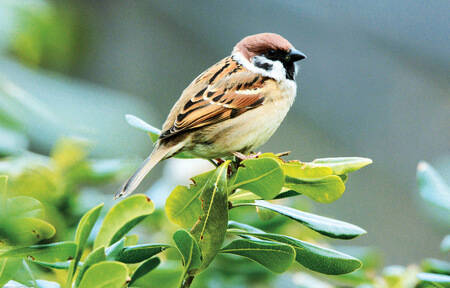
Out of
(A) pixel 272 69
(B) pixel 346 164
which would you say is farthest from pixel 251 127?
(B) pixel 346 164

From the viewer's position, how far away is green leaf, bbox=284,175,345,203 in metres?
1.04

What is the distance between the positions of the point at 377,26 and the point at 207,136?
3.40 metres

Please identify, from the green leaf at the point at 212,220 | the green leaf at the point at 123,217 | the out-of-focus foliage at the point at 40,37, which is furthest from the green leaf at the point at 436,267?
the out-of-focus foliage at the point at 40,37

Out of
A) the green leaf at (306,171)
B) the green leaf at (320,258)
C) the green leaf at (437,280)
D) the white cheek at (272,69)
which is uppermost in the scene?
the white cheek at (272,69)

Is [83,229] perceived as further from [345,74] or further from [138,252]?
[345,74]

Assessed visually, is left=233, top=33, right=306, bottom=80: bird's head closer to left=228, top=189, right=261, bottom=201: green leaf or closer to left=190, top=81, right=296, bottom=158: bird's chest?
left=190, top=81, right=296, bottom=158: bird's chest

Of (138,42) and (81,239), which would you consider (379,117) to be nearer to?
(138,42)

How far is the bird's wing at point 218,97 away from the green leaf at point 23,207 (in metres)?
0.84

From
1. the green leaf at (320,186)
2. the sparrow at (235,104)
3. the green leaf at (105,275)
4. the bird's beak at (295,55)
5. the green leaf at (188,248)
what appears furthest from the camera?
the bird's beak at (295,55)

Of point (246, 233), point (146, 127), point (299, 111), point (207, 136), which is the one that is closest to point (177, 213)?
point (246, 233)

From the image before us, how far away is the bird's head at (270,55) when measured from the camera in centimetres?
203

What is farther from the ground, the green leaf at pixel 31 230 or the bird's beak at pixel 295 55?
the bird's beak at pixel 295 55

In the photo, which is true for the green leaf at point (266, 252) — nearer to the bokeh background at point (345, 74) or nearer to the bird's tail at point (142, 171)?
the bird's tail at point (142, 171)

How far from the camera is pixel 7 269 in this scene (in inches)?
35.2
